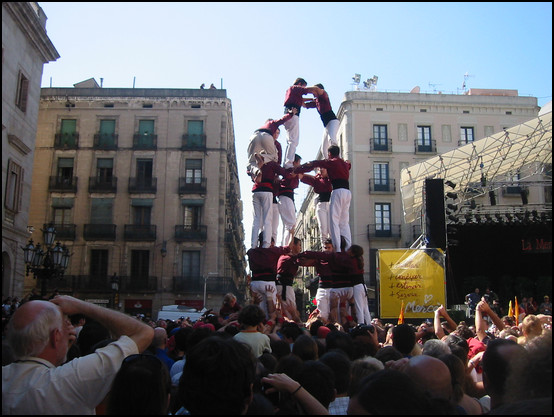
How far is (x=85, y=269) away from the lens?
39688mm

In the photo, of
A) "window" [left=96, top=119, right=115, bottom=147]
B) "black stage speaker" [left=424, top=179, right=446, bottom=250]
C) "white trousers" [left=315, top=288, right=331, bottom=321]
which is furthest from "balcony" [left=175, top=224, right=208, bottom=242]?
"white trousers" [left=315, top=288, right=331, bottom=321]

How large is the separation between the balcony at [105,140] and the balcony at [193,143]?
199 inches

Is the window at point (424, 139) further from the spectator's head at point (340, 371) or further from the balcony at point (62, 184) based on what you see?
the spectator's head at point (340, 371)

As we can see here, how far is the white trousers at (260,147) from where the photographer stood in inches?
494

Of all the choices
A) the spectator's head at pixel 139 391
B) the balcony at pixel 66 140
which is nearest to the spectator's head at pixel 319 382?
the spectator's head at pixel 139 391

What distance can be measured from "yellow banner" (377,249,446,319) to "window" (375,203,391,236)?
2206 centimetres

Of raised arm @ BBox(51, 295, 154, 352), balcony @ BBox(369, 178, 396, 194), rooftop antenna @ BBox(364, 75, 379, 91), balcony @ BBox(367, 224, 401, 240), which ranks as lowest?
raised arm @ BBox(51, 295, 154, 352)

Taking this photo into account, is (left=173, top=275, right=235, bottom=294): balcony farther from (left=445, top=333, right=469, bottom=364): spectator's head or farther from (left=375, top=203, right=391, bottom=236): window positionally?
(left=445, top=333, right=469, bottom=364): spectator's head

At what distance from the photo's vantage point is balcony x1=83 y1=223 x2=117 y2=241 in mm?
39938

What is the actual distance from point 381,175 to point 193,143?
1448 centimetres

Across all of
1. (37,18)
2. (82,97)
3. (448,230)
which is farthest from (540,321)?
(82,97)

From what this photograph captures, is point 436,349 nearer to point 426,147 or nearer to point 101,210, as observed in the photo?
point 101,210

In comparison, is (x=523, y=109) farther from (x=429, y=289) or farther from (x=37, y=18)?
(x=37, y=18)

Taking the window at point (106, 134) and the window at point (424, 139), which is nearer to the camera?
the window at point (106, 134)
